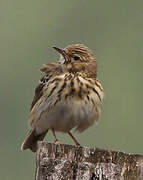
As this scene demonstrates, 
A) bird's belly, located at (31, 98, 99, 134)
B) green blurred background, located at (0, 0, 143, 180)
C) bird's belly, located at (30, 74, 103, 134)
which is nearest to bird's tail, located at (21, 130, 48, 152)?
bird's belly, located at (31, 98, 99, 134)

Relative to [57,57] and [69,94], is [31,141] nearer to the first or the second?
[69,94]

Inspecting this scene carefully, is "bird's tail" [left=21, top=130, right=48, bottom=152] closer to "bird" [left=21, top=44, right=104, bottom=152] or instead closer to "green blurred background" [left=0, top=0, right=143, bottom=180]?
"bird" [left=21, top=44, right=104, bottom=152]

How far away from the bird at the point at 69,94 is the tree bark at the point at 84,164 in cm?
285

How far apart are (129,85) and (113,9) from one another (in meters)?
33.3

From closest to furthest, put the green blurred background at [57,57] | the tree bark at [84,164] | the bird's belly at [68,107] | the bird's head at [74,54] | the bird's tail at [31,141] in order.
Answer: the tree bark at [84,164], the bird's belly at [68,107], the bird's head at [74,54], the bird's tail at [31,141], the green blurred background at [57,57]

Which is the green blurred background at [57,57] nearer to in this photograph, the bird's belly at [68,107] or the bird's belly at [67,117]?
the bird's belly at [67,117]

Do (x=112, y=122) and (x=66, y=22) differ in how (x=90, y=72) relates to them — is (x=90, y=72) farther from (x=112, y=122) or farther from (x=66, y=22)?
(x=66, y=22)

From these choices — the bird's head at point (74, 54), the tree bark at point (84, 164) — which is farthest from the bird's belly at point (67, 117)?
the tree bark at point (84, 164)

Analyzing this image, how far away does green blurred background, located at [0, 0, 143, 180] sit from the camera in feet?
93.9

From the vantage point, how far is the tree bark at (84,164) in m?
9.31

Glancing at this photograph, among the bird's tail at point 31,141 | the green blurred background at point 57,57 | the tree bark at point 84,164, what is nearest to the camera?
the tree bark at point 84,164

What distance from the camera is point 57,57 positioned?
3156 centimetres

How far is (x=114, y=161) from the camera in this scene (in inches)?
377

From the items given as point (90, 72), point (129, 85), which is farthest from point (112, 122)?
point (90, 72)
